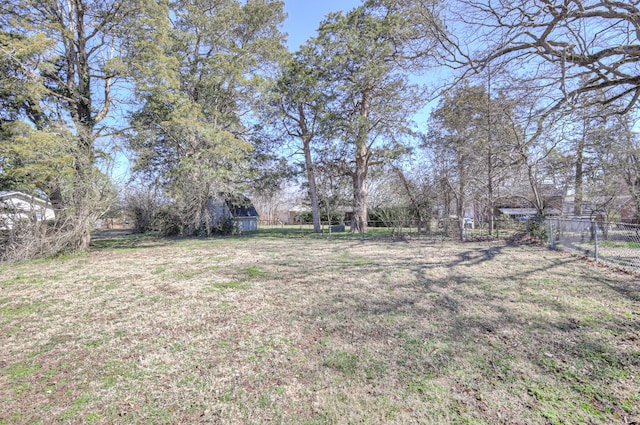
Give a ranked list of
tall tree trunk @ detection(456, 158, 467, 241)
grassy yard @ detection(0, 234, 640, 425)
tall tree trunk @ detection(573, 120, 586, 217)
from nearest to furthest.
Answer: grassy yard @ detection(0, 234, 640, 425) < tall tree trunk @ detection(573, 120, 586, 217) < tall tree trunk @ detection(456, 158, 467, 241)

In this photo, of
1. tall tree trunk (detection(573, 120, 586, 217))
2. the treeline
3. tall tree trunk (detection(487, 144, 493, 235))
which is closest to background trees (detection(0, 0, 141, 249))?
the treeline

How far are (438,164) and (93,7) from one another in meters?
15.8

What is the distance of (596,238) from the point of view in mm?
7070

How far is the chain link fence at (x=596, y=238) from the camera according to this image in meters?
6.42

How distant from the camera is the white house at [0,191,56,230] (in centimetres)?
802

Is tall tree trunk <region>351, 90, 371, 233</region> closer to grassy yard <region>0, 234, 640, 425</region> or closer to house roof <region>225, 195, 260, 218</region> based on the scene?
house roof <region>225, 195, 260, 218</region>

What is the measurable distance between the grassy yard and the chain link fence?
53.6 inches

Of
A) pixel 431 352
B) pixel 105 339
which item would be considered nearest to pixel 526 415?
pixel 431 352

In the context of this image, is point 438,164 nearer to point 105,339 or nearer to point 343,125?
point 343,125

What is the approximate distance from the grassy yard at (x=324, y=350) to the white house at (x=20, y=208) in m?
3.62

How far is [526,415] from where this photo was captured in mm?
1917

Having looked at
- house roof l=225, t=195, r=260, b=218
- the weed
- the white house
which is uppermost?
house roof l=225, t=195, r=260, b=218

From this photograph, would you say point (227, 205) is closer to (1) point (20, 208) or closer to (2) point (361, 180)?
(2) point (361, 180)

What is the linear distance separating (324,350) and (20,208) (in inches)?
411
